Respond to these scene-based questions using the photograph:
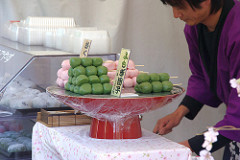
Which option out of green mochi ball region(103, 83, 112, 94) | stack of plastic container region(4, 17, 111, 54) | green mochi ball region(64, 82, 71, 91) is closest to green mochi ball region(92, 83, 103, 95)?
green mochi ball region(103, 83, 112, 94)

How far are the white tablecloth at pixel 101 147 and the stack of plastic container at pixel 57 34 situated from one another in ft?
1.97

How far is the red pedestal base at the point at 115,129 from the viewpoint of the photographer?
1479mm

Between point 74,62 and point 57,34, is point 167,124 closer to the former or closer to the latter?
point 74,62

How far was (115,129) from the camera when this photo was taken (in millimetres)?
1479

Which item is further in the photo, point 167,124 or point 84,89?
point 167,124

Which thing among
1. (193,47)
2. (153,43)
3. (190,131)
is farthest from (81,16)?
(193,47)

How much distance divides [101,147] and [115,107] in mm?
140

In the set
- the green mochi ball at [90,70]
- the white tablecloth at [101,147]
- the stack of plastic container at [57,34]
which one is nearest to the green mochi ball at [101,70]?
the green mochi ball at [90,70]

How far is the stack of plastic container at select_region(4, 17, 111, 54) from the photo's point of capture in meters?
2.14

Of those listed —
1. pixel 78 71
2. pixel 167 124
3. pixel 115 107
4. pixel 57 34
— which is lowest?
pixel 167 124

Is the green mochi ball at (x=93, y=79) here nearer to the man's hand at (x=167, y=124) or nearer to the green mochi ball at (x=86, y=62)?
the green mochi ball at (x=86, y=62)

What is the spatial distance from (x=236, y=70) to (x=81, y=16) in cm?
216

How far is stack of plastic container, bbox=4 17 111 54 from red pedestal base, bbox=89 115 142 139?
73 cm

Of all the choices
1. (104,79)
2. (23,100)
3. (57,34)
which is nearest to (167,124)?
(104,79)
